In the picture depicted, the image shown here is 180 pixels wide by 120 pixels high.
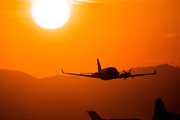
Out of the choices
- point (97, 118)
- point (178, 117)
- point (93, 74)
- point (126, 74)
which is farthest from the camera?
point (93, 74)

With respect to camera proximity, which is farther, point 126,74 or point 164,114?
point 126,74

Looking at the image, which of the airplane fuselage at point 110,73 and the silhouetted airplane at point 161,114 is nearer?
the silhouetted airplane at point 161,114

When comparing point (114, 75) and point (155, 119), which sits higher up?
point (114, 75)

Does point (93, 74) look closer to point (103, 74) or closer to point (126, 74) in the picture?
point (103, 74)

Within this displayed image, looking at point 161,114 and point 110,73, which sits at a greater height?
point 110,73

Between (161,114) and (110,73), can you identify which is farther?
(110,73)

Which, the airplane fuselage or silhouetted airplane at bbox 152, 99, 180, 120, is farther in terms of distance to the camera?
the airplane fuselage

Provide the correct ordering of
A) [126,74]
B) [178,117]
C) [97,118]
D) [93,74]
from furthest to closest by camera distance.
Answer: [93,74]
[126,74]
[97,118]
[178,117]

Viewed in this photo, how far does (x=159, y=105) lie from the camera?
12075 centimetres

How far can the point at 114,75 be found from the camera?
566 ft

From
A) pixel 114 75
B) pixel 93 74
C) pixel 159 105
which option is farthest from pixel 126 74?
pixel 159 105

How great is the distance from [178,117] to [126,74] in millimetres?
56059

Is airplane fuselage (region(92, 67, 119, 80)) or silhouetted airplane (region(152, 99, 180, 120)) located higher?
airplane fuselage (region(92, 67, 119, 80))

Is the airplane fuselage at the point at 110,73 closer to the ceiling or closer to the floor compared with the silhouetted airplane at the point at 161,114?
closer to the ceiling
